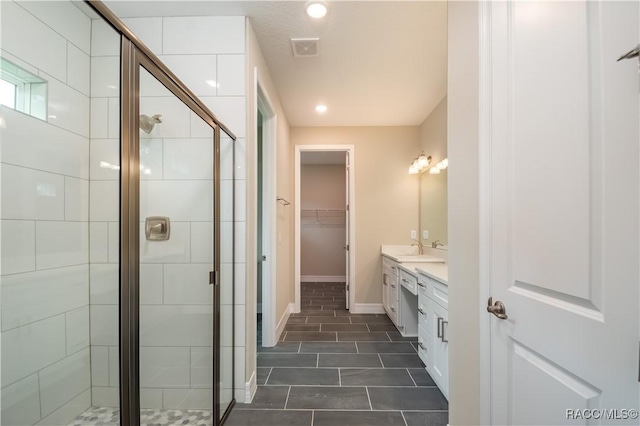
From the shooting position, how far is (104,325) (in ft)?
3.62

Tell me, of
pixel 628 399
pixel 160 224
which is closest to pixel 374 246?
pixel 160 224

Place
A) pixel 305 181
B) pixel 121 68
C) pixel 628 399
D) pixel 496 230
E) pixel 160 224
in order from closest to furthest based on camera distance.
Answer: pixel 628 399, pixel 121 68, pixel 496 230, pixel 160 224, pixel 305 181

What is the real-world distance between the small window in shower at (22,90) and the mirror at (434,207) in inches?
123

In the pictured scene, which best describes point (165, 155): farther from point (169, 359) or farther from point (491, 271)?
point (491, 271)

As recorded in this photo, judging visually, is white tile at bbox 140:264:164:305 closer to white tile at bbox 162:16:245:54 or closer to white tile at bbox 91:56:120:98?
white tile at bbox 91:56:120:98

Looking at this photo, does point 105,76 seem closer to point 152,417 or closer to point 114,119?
point 114,119

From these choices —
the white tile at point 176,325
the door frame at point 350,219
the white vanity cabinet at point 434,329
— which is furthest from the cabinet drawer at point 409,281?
the white tile at point 176,325

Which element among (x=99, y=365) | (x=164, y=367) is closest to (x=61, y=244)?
(x=99, y=365)

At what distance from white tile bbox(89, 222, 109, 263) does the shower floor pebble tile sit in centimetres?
57

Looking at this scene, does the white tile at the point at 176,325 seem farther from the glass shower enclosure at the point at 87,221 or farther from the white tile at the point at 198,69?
the white tile at the point at 198,69

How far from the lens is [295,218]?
377 cm

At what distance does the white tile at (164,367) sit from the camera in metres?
1.14

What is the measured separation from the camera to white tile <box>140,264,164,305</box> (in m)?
1.11

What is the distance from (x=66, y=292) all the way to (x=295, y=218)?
105 inches
